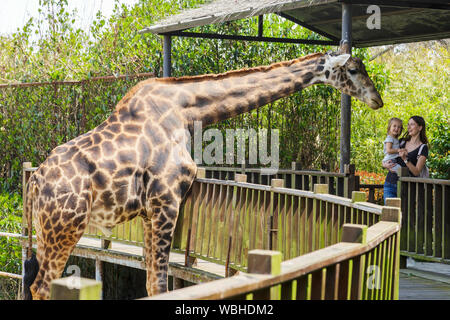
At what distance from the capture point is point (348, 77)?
291 inches

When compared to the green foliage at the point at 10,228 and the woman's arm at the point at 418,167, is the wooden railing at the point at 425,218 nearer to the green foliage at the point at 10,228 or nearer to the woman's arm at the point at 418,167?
the woman's arm at the point at 418,167

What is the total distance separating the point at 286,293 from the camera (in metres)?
2.86

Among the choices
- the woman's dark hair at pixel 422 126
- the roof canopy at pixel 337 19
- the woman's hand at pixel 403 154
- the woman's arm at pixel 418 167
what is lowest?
the woman's arm at pixel 418 167

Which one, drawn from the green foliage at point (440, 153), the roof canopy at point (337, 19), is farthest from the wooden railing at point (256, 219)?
the green foliage at point (440, 153)

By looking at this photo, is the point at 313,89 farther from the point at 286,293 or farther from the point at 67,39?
the point at 286,293

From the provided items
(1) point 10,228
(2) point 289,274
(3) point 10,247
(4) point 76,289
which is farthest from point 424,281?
(1) point 10,228

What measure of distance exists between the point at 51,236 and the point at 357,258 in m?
3.18

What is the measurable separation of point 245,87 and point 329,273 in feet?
12.7

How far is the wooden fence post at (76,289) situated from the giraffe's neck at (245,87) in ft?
14.9

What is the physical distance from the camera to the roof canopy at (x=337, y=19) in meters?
9.81

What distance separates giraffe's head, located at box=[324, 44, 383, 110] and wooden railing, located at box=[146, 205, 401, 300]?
10.1 feet

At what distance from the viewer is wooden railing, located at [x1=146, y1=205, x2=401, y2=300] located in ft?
8.24

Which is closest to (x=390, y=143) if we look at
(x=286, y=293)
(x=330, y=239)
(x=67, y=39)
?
(x=330, y=239)

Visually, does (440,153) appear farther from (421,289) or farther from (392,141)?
(421,289)
